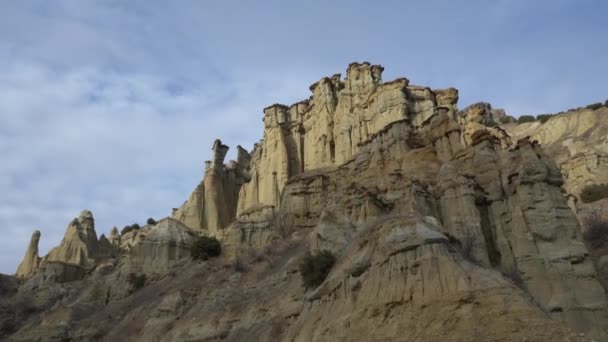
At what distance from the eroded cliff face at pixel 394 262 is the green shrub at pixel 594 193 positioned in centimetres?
1329

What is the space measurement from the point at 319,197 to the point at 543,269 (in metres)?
23.4

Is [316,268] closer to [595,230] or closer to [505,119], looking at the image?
[595,230]

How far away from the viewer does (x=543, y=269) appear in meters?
25.1

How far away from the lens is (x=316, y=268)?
1060 inches

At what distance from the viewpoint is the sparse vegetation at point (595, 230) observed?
40.3m

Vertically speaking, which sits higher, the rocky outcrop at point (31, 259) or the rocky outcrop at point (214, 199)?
the rocky outcrop at point (214, 199)

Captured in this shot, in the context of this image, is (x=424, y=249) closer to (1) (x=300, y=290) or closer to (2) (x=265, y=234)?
(1) (x=300, y=290)

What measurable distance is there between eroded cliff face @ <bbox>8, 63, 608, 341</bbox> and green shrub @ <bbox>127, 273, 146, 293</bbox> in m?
0.94

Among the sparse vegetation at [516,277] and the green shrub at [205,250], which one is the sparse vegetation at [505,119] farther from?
the sparse vegetation at [516,277]

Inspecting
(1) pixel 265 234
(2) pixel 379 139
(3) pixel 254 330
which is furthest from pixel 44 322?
(2) pixel 379 139

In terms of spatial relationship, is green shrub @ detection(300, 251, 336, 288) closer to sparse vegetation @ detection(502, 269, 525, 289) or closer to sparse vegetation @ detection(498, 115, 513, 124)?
sparse vegetation @ detection(502, 269, 525, 289)

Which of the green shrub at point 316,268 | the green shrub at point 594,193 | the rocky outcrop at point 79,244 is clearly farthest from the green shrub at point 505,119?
the green shrub at point 316,268

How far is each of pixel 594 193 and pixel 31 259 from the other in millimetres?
70720

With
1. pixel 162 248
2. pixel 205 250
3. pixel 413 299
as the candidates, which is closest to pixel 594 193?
pixel 205 250
